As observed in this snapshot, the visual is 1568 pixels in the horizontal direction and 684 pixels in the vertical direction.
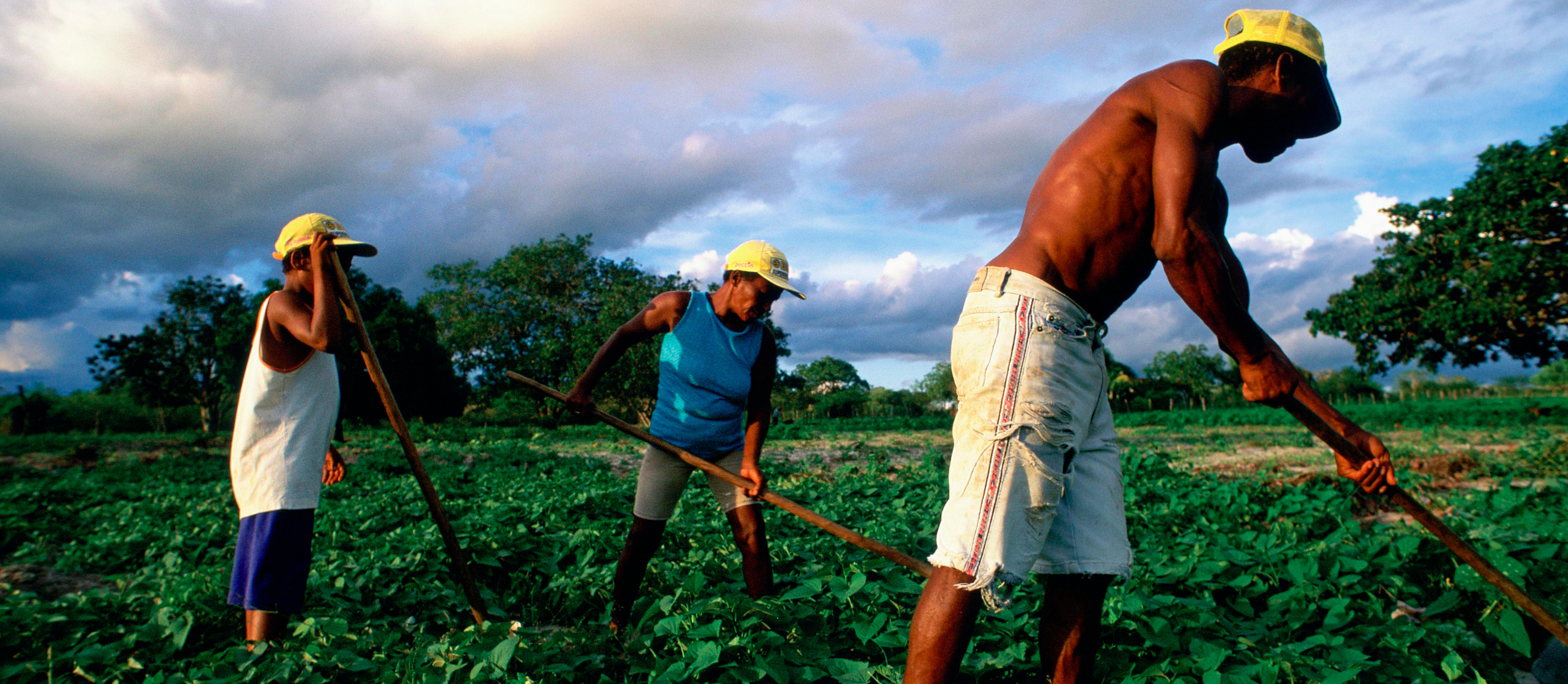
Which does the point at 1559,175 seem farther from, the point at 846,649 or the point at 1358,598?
the point at 846,649

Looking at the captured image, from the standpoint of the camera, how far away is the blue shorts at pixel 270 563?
7.89 feet

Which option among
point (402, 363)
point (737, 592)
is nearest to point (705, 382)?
point (737, 592)

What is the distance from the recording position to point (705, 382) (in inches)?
119

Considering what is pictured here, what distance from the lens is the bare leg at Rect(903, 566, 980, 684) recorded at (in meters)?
1.70

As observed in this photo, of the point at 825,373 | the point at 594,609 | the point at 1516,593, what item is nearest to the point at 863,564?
the point at 594,609

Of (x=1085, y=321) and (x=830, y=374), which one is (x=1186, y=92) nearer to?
(x=1085, y=321)

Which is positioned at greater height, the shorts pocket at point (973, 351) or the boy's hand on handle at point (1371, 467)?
the shorts pocket at point (973, 351)

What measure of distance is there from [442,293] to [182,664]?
27001mm

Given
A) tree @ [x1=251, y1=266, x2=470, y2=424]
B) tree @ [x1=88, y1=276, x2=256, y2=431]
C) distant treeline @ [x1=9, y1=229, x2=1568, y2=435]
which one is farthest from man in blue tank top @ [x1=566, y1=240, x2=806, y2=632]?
tree @ [x1=88, y1=276, x2=256, y2=431]

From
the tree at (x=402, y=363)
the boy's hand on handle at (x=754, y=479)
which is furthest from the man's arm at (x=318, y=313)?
the tree at (x=402, y=363)

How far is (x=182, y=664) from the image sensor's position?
8.18 feet

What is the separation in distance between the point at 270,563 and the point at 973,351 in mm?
2245

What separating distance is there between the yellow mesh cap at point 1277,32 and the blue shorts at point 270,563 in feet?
9.67

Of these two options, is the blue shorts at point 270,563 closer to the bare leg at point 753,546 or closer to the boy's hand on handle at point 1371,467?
the bare leg at point 753,546
